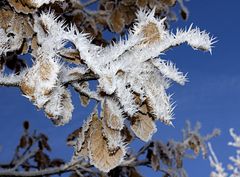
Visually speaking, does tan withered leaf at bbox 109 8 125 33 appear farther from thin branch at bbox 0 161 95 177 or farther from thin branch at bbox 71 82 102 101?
thin branch at bbox 71 82 102 101

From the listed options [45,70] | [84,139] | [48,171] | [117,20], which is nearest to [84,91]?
[84,139]

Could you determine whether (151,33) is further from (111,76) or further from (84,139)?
(84,139)

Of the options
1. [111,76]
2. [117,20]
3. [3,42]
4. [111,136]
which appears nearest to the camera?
[111,76]

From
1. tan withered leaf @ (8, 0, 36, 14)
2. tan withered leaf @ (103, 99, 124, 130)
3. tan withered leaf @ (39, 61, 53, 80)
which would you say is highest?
tan withered leaf @ (8, 0, 36, 14)

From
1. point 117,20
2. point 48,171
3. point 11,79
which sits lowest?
point 11,79

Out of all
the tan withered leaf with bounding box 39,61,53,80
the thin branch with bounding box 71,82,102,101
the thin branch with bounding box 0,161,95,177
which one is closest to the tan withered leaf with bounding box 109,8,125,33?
the thin branch with bounding box 0,161,95,177

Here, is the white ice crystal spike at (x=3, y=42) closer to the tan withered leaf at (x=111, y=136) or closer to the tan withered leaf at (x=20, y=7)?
the tan withered leaf at (x=20, y=7)

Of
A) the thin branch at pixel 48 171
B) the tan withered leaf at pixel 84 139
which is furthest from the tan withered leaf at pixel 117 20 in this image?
the tan withered leaf at pixel 84 139
